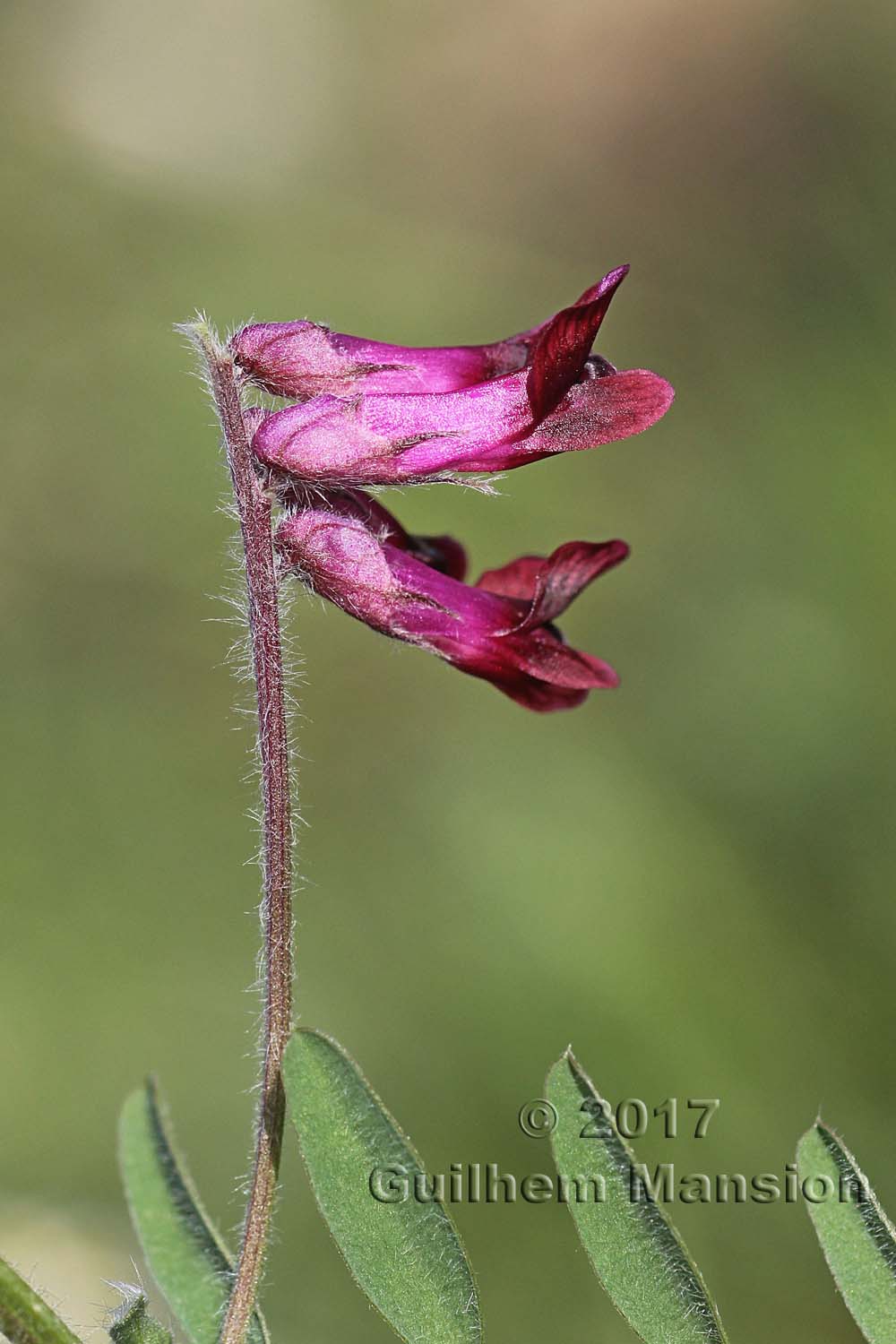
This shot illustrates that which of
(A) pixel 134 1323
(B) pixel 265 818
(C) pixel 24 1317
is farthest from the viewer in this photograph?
(B) pixel 265 818

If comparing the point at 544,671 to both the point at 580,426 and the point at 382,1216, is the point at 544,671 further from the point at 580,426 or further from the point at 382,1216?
the point at 382,1216

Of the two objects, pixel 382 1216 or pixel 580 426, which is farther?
pixel 580 426

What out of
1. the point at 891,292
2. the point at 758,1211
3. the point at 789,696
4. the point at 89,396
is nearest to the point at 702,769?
the point at 789,696

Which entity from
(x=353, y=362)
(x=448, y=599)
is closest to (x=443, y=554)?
(x=448, y=599)

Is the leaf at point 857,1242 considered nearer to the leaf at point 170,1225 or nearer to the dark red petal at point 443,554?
the leaf at point 170,1225

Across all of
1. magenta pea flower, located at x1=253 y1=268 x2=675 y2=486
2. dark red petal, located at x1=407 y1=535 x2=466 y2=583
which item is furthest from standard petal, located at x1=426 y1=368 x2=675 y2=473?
dark red petal, located at x1=407 y1=535 x2=466 y2=583

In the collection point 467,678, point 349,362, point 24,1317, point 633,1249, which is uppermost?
point 467,678
